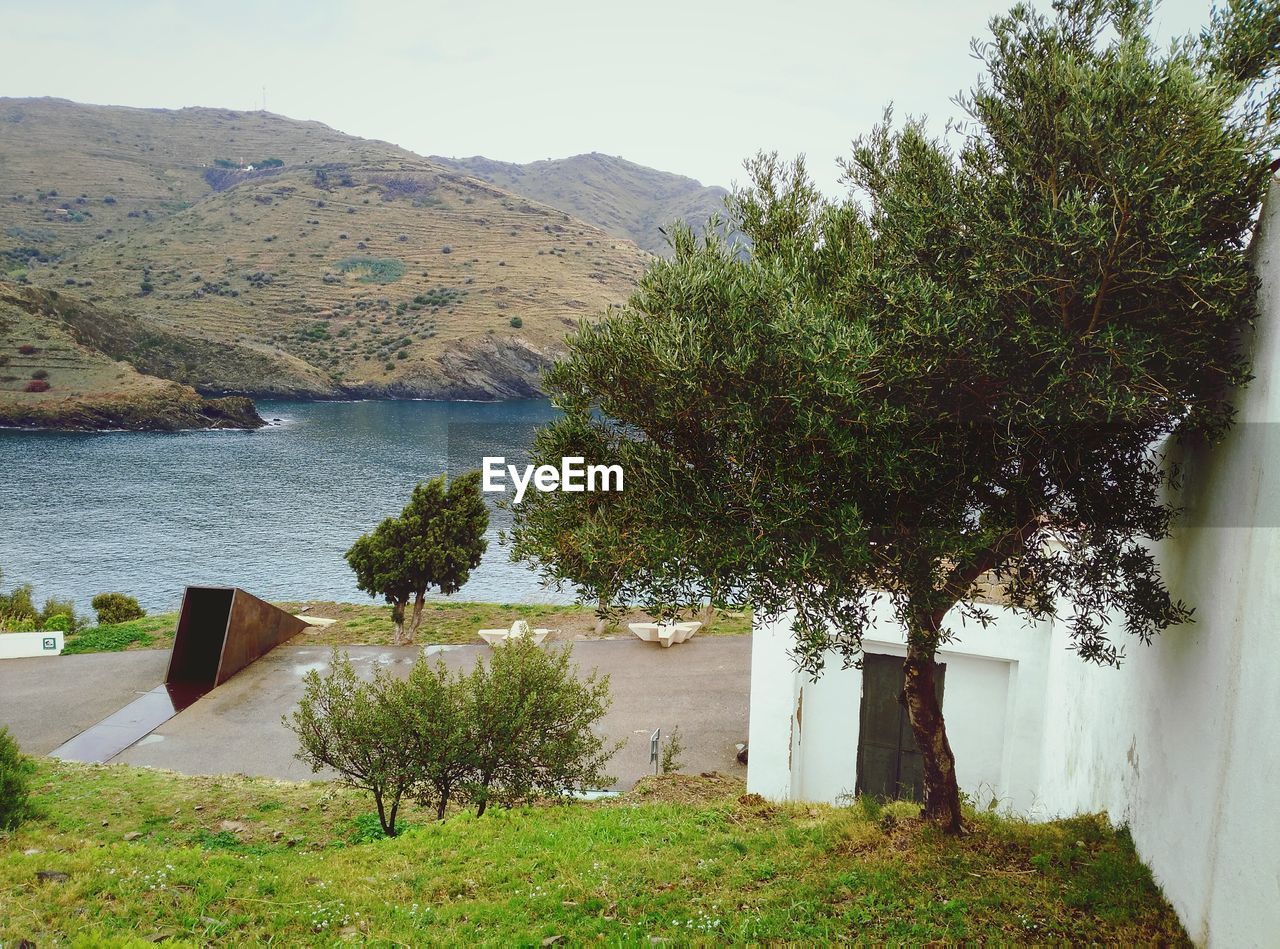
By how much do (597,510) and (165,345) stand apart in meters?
108

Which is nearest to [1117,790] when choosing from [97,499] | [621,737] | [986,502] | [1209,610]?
[1209,610]

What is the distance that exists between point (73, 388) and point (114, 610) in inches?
2653

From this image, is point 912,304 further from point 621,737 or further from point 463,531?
point 463,531

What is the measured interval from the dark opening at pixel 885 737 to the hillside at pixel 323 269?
92.5 meters

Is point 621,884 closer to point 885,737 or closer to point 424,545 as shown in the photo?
point 885,737

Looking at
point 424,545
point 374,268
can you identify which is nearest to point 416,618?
point 424,545

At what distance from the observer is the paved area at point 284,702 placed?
16.3 metres

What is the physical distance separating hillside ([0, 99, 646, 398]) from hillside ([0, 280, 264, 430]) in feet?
30.6

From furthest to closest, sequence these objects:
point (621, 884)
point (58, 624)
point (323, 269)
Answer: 1. point (323, 269)
2. point (58, 624)
3. point (621, 884)

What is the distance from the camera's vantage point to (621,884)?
801 centimetres

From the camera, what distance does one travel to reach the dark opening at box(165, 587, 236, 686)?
70.1 ft

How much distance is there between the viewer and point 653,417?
6.98 metres

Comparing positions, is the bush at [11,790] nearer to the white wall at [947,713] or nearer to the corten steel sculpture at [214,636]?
the white wall at [947,713]

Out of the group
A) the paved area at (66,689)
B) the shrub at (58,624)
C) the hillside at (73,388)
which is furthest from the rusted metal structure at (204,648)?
the hillside at (73,388)
